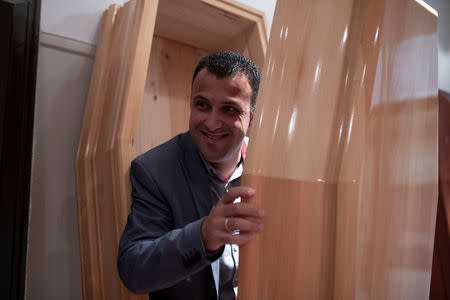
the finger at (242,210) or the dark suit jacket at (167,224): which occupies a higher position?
the finger at (242,210)

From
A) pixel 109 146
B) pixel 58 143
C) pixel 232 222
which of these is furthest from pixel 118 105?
pixel 232 222

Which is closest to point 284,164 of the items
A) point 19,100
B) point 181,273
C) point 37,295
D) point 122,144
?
point 181,273

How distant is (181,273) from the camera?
607mm

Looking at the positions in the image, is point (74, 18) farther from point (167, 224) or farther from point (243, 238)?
point (243, 238)

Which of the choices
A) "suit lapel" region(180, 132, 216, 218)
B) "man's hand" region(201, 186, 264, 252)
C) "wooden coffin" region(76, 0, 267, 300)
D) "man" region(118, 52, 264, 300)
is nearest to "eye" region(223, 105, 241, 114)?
"man" region(118, 52, 264, 300)

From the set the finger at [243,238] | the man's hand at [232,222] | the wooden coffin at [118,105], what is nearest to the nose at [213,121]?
the wooden coffin at [118,105]

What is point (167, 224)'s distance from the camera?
2.82 ft

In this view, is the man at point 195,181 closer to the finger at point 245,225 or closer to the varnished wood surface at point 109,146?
the varnished wood surface at point 109,146

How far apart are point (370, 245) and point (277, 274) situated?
138 millimetres

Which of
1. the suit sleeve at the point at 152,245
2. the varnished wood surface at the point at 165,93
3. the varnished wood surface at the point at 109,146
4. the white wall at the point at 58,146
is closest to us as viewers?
the suit sleeve at the point at 152,245

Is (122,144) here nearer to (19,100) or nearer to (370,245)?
(19,100)

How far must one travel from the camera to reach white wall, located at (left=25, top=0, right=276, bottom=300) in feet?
3.37

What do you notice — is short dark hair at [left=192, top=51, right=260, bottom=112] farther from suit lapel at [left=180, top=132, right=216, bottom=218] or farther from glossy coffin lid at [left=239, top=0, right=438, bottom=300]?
glossy coffin lid at [left=239, top=0, right=438, bottom=300]

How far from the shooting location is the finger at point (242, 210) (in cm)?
38
